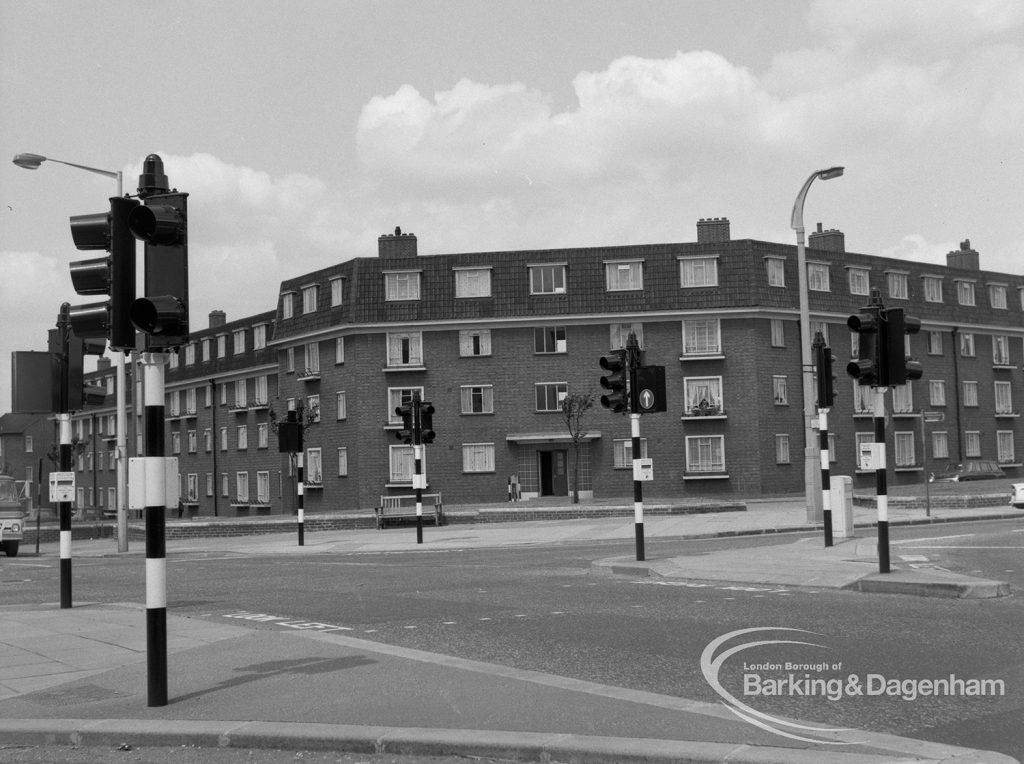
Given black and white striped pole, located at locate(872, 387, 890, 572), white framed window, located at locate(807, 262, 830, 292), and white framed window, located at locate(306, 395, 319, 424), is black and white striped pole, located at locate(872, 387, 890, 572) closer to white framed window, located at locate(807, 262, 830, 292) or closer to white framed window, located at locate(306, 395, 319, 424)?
white framed window, located at locate(807, 262, 830, 292)

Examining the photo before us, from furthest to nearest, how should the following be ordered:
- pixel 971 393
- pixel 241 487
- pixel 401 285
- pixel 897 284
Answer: pixel 241 487 → pixel 971 393 → pixel 897 284 → pixel 401 285

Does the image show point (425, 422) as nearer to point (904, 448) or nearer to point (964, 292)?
point (904, 448)

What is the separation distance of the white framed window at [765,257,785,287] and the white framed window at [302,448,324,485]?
79.6 ft

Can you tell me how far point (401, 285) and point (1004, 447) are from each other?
35.7 m

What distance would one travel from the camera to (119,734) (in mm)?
6746

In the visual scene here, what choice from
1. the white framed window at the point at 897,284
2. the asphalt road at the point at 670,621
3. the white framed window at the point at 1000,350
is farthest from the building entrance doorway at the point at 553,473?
the asphalt road at the point at 670,621

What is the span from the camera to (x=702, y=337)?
53.2 m

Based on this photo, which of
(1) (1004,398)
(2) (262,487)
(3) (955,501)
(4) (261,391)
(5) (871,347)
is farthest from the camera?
(4) (261,391)

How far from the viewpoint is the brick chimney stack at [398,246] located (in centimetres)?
→ 5591

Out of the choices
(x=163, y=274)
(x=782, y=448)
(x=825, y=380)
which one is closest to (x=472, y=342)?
(x=782, y=448)

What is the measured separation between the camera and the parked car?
55.7 m

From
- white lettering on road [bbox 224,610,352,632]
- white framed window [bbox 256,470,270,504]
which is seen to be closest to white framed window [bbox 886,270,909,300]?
white framed window [bbox 256,470,270,504]

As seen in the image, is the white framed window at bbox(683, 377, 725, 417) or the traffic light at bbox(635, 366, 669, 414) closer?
the traffic light at bbox(635, 366, 669, 414)

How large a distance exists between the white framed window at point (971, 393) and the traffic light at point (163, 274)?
6137cm
